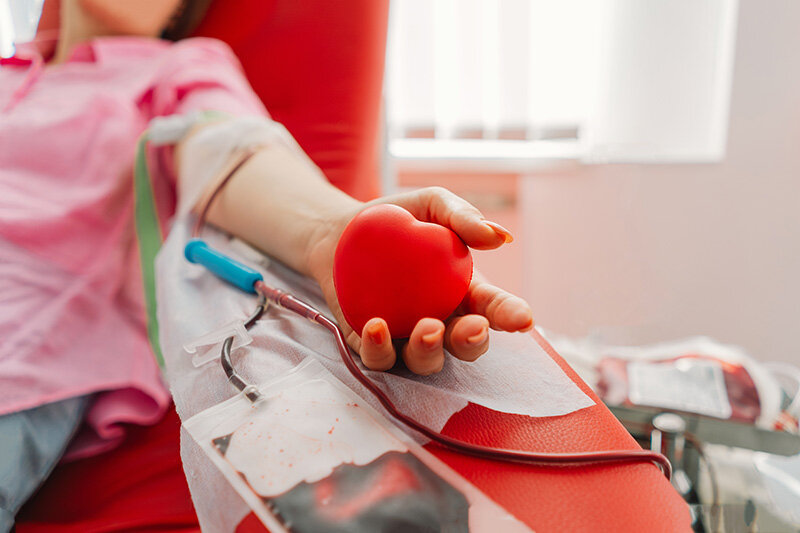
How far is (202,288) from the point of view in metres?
0.51

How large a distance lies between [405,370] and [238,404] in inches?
4.0

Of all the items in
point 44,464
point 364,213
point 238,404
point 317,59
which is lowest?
point 44,464

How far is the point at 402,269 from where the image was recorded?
320mm

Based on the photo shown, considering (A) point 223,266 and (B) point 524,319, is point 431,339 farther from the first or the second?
(A) point 223,266

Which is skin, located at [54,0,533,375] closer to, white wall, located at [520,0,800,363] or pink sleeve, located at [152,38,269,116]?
pink sleeve, located at [152,38,269,116]

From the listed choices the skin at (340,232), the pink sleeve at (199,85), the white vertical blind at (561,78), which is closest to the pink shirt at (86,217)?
the pink sleeve at (199,85)

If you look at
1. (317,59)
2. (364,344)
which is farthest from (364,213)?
(317,59)

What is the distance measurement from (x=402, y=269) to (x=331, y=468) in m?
0.11

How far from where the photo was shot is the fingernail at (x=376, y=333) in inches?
12.2

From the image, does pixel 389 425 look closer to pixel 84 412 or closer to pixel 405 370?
pixel 405 370

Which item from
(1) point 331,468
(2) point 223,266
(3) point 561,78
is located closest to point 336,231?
(2) point 223,266

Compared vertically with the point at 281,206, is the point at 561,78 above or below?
above

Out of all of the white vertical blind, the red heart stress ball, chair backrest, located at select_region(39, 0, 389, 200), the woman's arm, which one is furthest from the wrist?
the white vertical blind

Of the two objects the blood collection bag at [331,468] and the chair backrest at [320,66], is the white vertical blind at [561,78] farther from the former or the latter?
the blood collection bag at [331,468]
